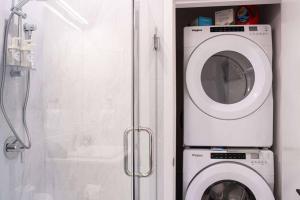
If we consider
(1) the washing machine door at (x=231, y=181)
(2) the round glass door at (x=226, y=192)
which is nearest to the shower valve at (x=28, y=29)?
(1) the washing machine door at (x=231, y=181)

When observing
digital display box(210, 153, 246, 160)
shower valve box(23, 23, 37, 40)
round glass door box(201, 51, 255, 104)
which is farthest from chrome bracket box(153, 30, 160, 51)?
digital display box(210, 153, 246, 160)

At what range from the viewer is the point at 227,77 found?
1.91 meters

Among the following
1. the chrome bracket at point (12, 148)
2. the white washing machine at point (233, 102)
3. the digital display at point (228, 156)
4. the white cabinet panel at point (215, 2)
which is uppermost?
the white cabinet panel at point (215, 2)

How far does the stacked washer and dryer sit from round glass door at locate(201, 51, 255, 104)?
0.08 feet

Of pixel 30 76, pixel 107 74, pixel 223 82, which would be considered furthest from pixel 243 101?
pixel 30 76

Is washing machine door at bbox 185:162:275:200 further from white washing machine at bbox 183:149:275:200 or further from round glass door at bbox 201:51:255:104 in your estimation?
round glass door at bbox 201:51:255:104

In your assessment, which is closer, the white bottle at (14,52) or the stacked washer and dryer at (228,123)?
the white bottle at (14,52)

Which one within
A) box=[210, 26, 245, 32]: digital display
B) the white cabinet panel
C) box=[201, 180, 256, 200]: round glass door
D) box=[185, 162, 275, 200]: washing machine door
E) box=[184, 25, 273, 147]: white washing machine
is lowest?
box=[201, 180, 256, 200]: round glass door

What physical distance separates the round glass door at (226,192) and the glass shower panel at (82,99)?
0.63m

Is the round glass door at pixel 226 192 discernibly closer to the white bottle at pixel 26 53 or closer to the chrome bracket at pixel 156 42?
the chrome bracket at pixel 156 42

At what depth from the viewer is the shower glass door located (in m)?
1.42

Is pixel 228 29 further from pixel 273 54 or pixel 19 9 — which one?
pixel 19 9

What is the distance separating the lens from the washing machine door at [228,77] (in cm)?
175

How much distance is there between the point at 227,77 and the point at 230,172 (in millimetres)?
715
